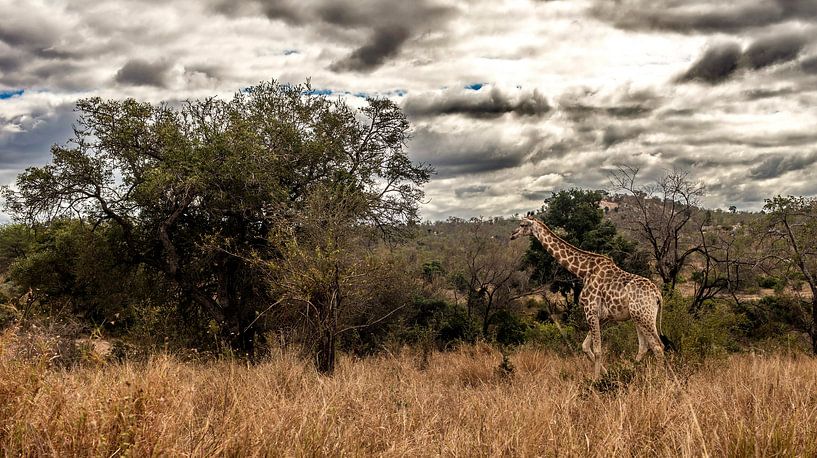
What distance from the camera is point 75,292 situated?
1912 centimetres

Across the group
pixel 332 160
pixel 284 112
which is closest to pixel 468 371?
pixel 332 160

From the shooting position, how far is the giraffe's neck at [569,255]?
11.0m

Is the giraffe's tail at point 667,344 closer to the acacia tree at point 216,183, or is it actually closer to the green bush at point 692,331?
the green bush at point 692,331

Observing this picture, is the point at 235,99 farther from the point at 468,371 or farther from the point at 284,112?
the point at 468,371

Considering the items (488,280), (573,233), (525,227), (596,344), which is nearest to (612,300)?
(596,344)

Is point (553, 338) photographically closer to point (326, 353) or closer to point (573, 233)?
point (326, 353)

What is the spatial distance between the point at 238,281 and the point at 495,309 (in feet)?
52.2

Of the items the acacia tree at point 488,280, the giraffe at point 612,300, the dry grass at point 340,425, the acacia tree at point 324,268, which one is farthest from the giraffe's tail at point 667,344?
the acacia tree at point 488,280

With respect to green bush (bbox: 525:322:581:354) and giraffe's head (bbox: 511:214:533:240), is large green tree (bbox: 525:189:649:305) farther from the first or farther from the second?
giraffe's head (bbox: 511:214:533:240)

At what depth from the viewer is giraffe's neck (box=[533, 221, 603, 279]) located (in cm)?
1104

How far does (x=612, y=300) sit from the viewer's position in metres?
10.1

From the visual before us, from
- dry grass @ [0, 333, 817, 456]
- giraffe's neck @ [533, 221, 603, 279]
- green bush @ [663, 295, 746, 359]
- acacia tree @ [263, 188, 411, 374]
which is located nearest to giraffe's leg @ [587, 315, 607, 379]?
giraffe's neck @ [533, 221, 603, 279]

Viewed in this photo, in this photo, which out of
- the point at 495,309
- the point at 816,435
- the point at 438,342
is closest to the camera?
the point at 816,435

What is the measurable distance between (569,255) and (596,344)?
249 cm
